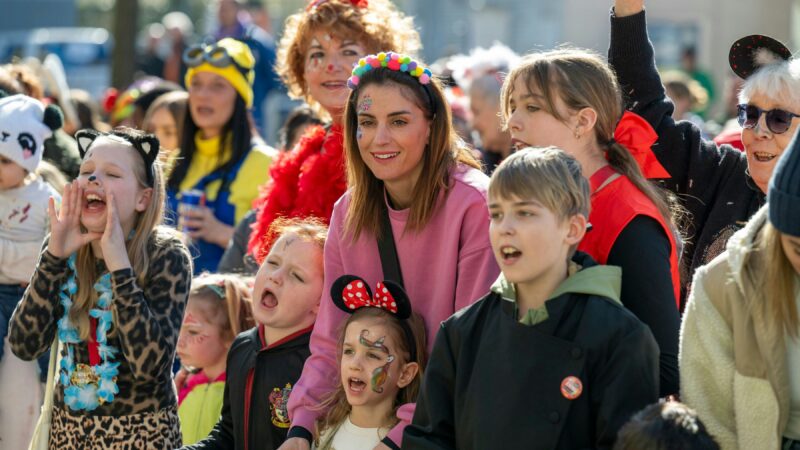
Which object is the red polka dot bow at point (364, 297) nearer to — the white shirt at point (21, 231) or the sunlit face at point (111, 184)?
the sunlit face at point (111, 184)

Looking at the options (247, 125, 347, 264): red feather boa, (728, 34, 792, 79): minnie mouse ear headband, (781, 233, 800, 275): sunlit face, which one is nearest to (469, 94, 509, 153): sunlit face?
(247, 125, 347, 264): red feather boa

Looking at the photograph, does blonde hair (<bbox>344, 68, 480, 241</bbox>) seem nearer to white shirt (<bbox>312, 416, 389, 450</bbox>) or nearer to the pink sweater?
the pink sweater

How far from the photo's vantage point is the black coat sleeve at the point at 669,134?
177 inches

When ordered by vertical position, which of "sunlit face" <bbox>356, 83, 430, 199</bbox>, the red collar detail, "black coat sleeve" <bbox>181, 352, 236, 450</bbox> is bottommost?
"black coat sleeve" <bbox>181, 352, 236, 450</bbox>

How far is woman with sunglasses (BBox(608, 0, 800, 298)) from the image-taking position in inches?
169

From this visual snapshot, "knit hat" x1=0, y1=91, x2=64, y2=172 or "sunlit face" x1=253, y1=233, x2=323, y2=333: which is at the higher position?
"knit hat" x1=0, y1=91, x2=64, y2=172

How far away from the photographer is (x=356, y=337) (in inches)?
161

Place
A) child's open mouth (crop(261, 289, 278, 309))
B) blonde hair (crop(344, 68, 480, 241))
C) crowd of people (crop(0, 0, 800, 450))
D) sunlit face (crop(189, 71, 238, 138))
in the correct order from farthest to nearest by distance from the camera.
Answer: sunlit face (crop(189, 71, 238, 138)) → child's open mouth (crop(261, 289, 278, 309)) → blonde hair (crop(344, 68, 480, 241)) → crowd of people (crop(0, 0, 800, 450))

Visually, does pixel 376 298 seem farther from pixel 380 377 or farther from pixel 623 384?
pixel 623 384

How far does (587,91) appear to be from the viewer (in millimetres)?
3855

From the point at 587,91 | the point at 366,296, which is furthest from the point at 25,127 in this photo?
the point at 587,91

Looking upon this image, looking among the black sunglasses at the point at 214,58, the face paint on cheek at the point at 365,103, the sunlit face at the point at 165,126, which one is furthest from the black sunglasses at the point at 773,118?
the sunlit face at the point at 165,126

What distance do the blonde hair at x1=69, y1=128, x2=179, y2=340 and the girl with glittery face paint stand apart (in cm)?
73

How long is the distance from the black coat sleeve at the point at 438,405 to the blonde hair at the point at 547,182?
495mm
